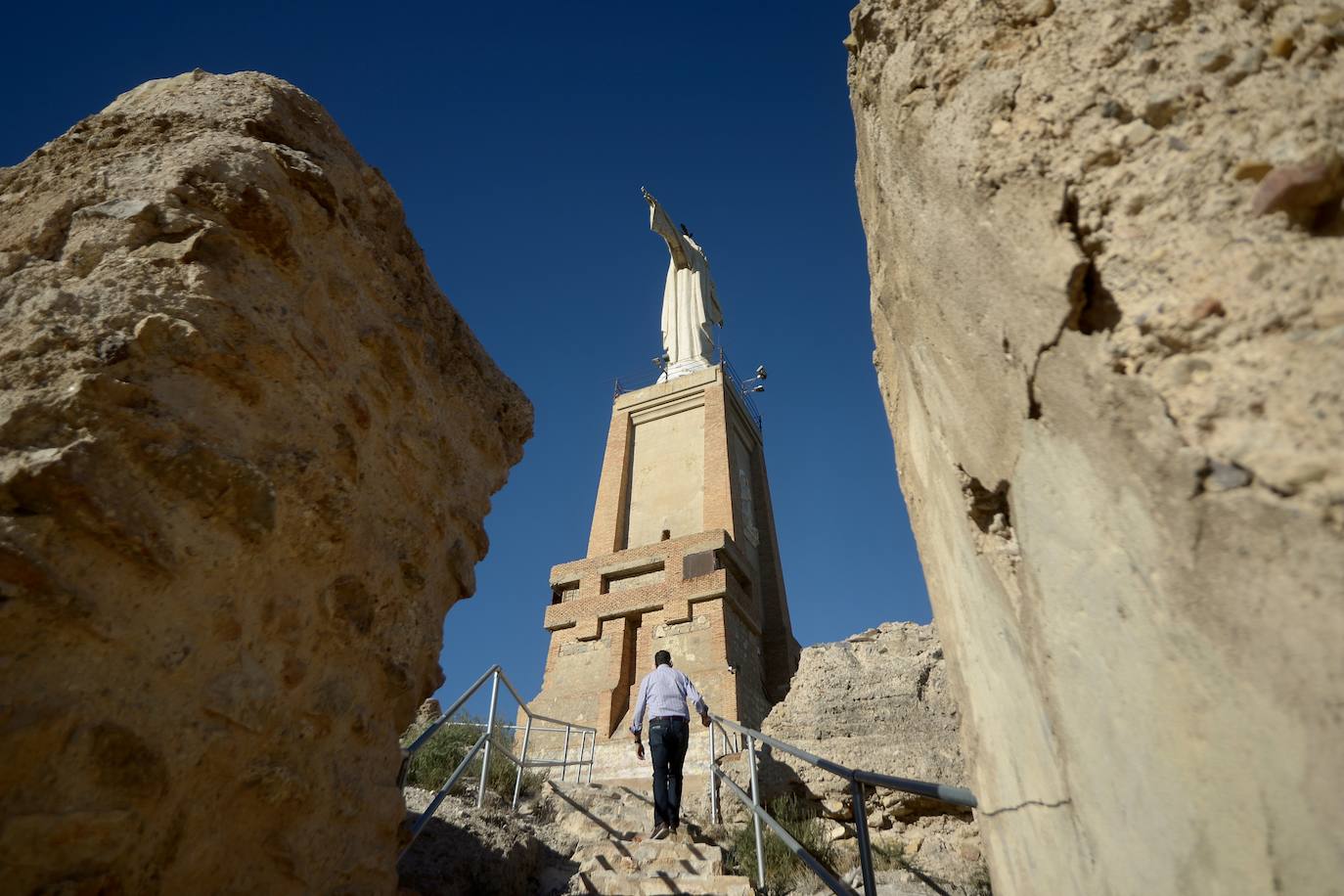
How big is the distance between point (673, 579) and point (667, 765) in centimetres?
693

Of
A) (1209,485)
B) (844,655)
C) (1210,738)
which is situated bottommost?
(1210,738)

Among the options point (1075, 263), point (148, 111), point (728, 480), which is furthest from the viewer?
point (728, 480)

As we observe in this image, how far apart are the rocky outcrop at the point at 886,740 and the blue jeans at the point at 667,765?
1.20m

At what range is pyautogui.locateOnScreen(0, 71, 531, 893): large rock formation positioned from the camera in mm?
1793

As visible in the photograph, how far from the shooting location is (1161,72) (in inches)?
55.1

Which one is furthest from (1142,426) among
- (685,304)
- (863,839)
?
(685,304)

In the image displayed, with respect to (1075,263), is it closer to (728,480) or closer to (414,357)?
(414,357)

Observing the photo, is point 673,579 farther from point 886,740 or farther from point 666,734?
point 666,734

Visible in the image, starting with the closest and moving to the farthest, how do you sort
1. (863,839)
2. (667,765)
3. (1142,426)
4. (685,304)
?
(1142,426), (863,839), (667,765), (685,304)

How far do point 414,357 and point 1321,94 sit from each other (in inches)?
127

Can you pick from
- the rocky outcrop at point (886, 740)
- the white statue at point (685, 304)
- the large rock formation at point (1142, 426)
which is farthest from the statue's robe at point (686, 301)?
the large rock formation at point (1142, 426)

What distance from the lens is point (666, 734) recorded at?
577 centimetres

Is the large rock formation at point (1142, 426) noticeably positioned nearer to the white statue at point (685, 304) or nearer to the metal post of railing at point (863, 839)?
the metal post of railing at point (863, 839)

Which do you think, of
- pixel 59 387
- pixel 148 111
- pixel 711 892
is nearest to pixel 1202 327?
pixel 59 387
